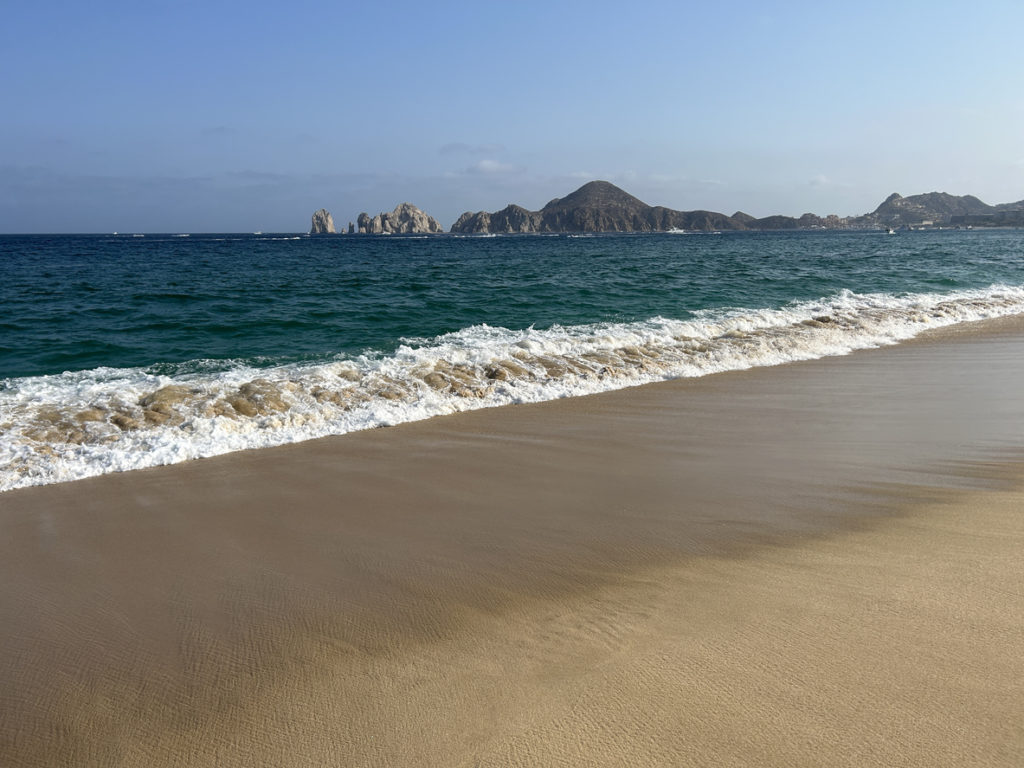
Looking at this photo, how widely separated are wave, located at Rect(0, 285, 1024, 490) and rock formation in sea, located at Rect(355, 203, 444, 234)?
16091cm

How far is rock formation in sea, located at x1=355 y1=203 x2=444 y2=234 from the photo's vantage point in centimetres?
16638

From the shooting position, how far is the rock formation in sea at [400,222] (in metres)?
166

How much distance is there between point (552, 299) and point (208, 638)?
14.6m

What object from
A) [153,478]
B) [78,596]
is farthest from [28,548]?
[153,478]

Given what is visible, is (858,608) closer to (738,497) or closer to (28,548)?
(738,497)

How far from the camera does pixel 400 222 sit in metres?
172

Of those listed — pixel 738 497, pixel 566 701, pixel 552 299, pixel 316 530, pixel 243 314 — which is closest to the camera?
pixel 566 701

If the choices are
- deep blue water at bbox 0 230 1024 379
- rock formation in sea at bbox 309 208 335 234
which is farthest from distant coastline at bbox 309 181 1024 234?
deep blue water at bbox 0 230 1024 379

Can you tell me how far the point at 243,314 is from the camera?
14406 mm

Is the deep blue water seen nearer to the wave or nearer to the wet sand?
the wave

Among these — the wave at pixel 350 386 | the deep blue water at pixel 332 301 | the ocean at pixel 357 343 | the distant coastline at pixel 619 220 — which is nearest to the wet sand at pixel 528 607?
the wave at pixel 350 386

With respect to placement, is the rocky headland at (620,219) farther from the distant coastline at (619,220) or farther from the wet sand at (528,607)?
the wet sand at (528,607)

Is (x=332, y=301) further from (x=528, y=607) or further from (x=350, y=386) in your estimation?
(x=528, y=607)

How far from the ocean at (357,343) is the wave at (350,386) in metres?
0.03
